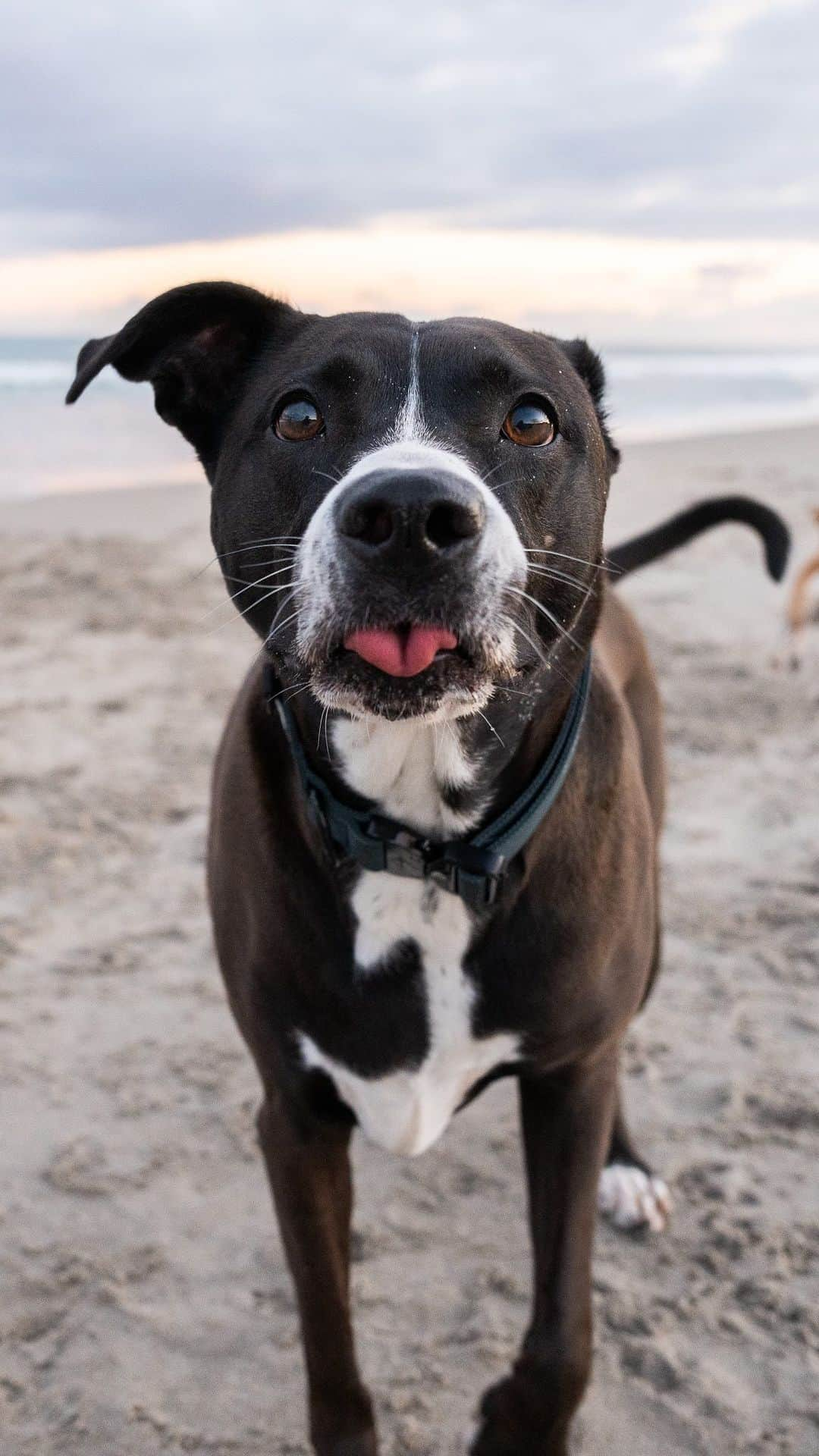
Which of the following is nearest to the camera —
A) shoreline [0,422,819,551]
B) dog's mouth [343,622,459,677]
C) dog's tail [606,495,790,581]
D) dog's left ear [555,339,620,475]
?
dog's mouth [343,622,459,677]

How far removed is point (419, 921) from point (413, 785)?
0.21 metres

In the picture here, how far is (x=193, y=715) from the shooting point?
208 inches

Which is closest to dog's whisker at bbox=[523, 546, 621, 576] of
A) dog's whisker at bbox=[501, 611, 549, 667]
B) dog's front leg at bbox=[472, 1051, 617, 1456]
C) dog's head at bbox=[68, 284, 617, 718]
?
dog's head at bbox=[68, 284, 617, 718]

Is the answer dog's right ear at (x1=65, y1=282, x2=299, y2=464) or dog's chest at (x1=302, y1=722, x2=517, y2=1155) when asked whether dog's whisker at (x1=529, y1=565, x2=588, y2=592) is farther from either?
dog's right ear at (x1=65, y1=282, x2=299, y2=464)

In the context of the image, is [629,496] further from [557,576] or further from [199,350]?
[557,576]

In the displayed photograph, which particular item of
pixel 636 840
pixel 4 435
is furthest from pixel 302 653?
pixel 4 435

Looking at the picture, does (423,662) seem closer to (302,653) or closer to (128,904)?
(302,653)

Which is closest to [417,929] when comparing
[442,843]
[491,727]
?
[442,843]

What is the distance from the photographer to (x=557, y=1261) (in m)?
2.27

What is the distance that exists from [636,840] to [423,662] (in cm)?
73

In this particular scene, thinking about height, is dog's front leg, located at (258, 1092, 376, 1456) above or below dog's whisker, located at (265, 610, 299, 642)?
below

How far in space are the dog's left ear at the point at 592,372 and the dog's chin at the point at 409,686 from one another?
719 millimetres

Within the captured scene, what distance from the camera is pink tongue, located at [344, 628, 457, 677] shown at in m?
1.78

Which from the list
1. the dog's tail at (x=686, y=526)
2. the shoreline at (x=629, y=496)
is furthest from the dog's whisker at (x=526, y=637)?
the shoreline at (x=629, y=496)
